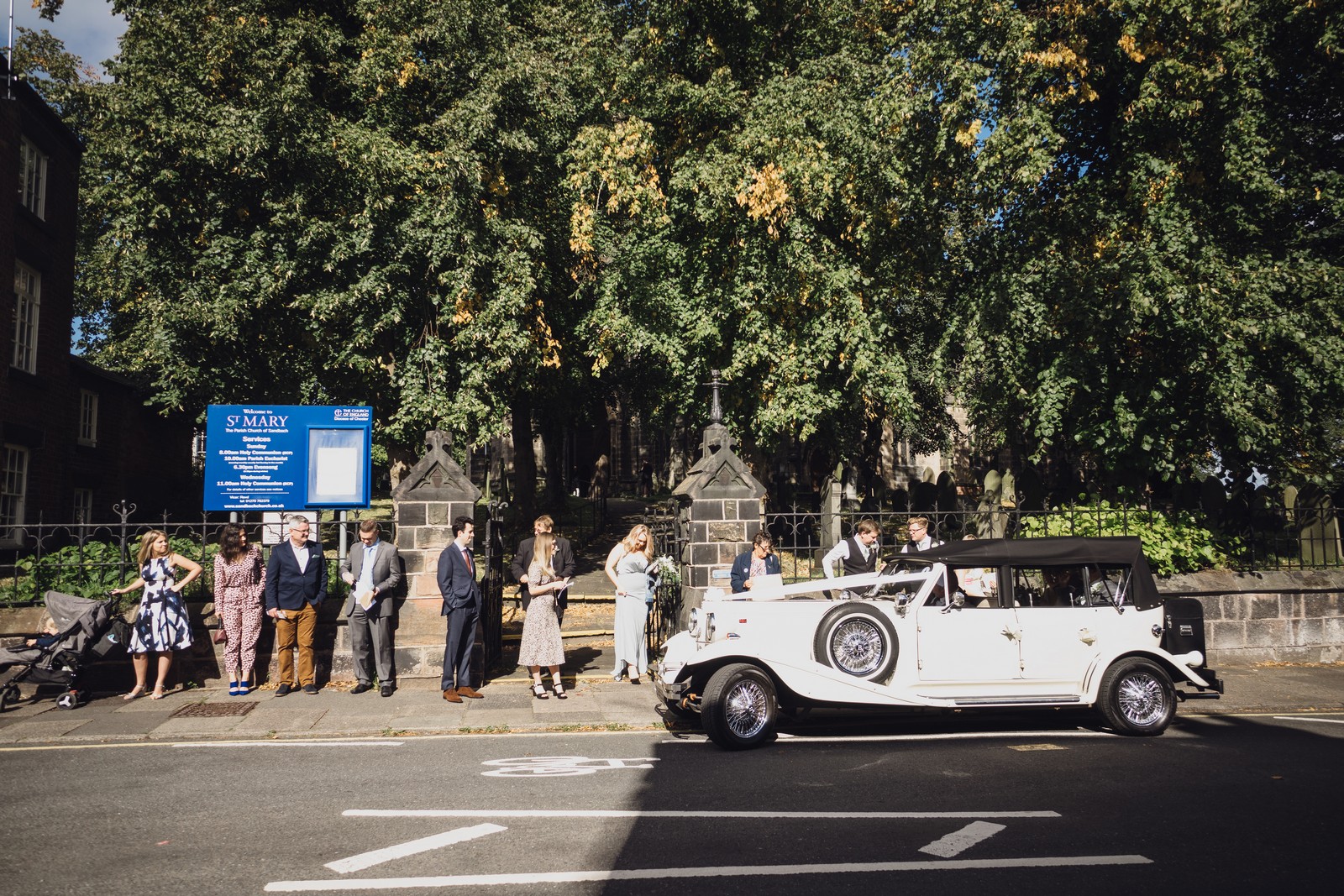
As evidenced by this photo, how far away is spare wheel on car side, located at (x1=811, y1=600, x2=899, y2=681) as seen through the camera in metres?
8.33

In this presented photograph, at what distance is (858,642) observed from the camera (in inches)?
330

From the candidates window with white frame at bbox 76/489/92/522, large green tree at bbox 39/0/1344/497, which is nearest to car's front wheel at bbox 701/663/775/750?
large green tree at bbox 39/0/1344/497

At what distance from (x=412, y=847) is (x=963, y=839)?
3361 mm

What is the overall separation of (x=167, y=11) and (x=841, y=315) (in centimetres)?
1472

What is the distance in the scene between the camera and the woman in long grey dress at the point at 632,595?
1128cm

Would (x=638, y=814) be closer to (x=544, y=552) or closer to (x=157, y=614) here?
(x=544, y=552)

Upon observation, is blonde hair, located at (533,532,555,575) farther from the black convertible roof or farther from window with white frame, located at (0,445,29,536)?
window with white frame, located at (0,445,29,536)

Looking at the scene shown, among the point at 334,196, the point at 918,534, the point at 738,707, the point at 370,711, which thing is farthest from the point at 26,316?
the point at 918,534

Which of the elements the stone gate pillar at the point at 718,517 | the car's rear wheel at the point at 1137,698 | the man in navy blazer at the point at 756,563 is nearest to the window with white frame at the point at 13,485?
the stone gate pillar at the point at 718,517

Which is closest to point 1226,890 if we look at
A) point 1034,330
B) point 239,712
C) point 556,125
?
point 239,712

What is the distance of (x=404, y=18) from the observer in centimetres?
1797

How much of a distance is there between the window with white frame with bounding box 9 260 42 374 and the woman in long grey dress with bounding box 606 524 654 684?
15.2 meters

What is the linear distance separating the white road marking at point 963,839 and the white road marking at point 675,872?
0.15 meters

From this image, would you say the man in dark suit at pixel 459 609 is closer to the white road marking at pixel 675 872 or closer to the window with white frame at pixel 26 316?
the white road marking at pixel 675 872
